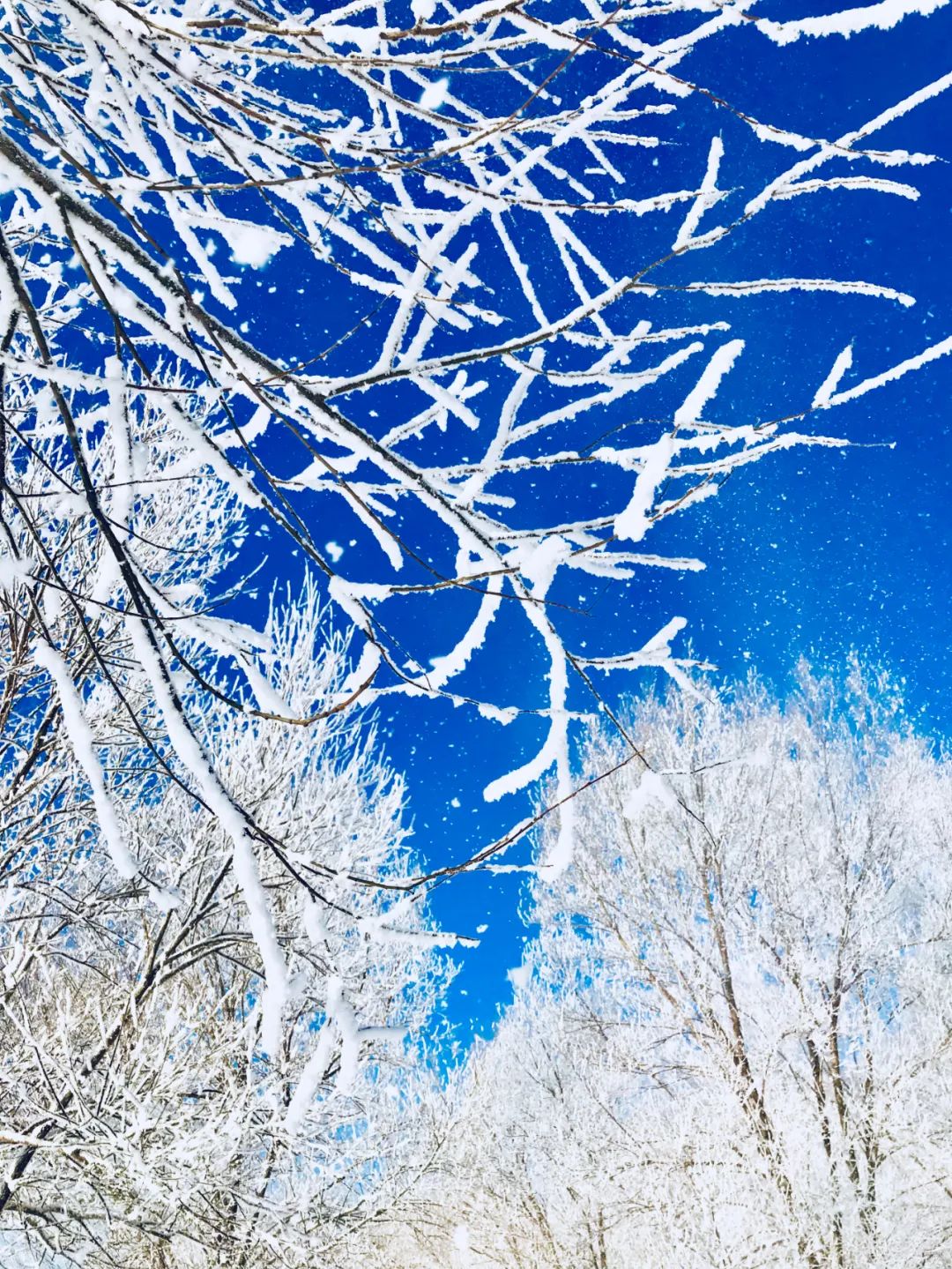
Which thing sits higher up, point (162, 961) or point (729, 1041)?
point (729, 1041)

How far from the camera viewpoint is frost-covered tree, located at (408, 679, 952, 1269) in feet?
21.3

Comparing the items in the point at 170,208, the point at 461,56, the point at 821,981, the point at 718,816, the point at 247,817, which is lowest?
the point at 247,817

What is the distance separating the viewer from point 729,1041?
7.45m

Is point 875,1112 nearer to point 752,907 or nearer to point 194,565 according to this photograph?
point 752,907

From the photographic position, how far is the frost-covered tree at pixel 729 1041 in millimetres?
6484

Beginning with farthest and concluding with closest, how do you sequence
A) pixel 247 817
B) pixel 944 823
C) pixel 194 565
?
pixel 944 823, pixel 194 565, pixel 247 817

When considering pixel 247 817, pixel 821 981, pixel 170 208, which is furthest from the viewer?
pixel 821 981

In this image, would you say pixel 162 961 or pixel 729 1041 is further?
pixel 729 1041

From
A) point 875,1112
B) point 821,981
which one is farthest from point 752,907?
point 875,1112

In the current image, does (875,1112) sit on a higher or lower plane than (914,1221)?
higher

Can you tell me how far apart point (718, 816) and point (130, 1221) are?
251 inches

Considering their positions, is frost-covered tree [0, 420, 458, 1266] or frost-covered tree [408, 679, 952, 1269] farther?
frost-covered tree [408, 679, 952, 1269]

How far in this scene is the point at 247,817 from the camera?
91cm

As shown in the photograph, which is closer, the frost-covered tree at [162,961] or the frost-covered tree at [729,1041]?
the frost-covered tree at [162,961]
